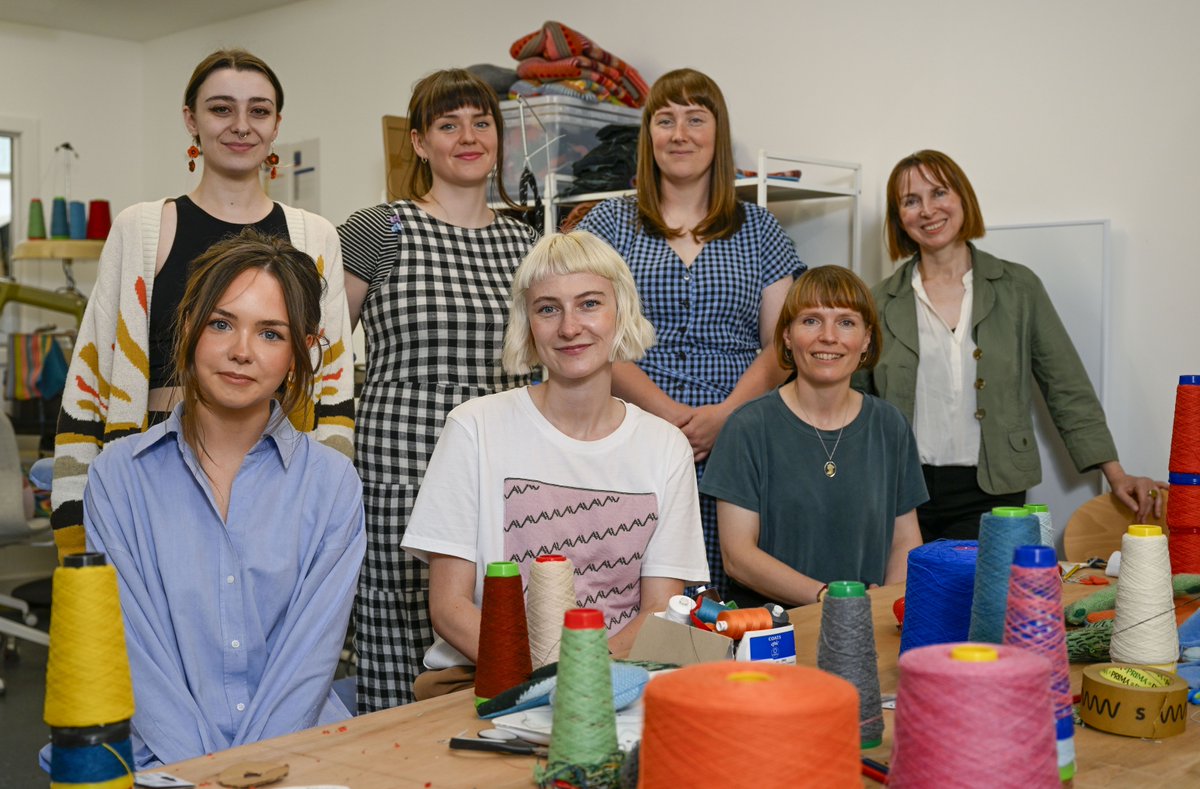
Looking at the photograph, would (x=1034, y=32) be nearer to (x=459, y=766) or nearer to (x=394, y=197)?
(x=394, y=197)

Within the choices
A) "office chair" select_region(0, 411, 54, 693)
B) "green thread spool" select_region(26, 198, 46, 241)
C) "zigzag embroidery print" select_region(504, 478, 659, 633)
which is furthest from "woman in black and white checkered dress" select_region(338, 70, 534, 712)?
"green thread spool" select_region(26, 198, 46, 241)

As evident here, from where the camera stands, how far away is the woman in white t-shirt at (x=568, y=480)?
1.93m

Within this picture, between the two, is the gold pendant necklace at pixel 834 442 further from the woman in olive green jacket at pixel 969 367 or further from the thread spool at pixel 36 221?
the thread spool at pixel 36 221

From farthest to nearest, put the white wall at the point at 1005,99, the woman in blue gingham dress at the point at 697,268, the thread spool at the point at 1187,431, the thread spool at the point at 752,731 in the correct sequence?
the white wall at the point at 1005,99, the woman in blue gingham dress at the point at 697,268, the thread spool at the point at 1187,431, the thread spool at the point at 752,731

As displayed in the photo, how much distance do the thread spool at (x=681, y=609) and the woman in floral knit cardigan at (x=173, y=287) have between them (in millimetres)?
848

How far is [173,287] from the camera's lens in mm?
2172

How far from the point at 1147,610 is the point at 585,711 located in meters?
0.82

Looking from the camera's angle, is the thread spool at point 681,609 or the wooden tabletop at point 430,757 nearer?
the wooden tabletop at point 430,757

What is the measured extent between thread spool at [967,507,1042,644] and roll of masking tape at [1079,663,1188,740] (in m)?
0.14

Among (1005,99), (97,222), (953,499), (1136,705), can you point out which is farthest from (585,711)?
(97,222)

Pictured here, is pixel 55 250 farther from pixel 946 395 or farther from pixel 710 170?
pixel 946 395

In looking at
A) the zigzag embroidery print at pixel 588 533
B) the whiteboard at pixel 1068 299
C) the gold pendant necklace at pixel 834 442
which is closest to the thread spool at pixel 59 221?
the whiteboard at pixel 1068 299

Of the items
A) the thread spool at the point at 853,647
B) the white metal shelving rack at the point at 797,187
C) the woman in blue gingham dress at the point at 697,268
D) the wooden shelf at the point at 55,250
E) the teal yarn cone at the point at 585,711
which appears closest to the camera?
the teal yarn cone at the point at 585,711

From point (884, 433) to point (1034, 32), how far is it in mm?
1608
